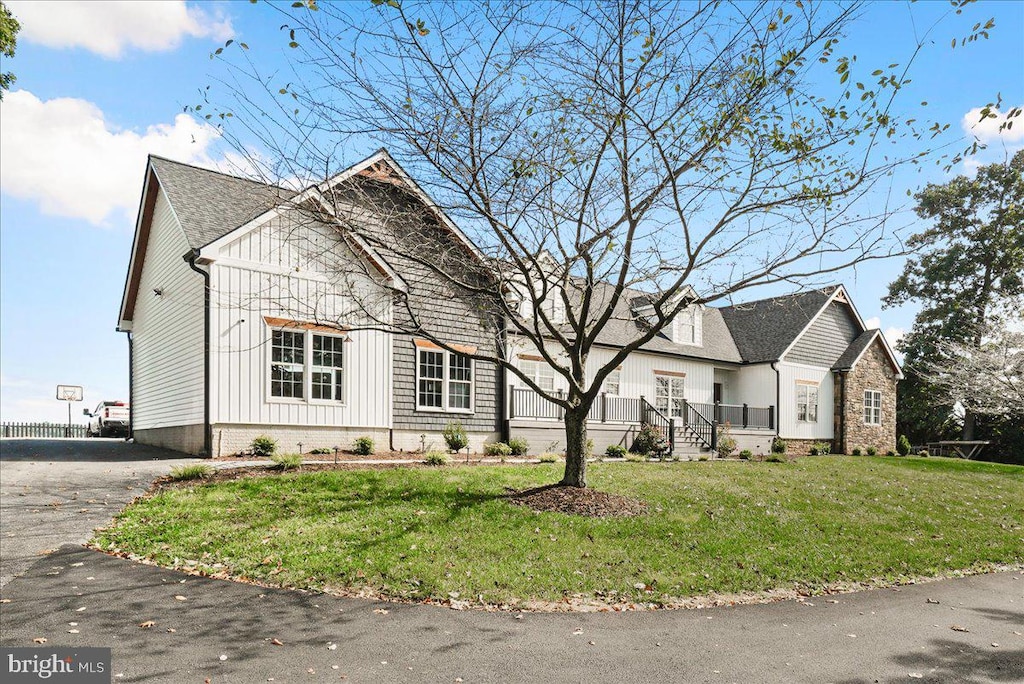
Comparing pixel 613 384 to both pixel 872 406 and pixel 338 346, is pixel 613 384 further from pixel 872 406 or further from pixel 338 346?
pixel 872 406

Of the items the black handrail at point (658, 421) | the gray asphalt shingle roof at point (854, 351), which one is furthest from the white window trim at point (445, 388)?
the gray asphalt shingle roof at point (854, 351)

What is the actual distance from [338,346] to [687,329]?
639 inches

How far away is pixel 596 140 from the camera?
11.3 metres

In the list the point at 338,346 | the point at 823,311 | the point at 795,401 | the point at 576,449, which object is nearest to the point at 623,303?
the point at 795,401

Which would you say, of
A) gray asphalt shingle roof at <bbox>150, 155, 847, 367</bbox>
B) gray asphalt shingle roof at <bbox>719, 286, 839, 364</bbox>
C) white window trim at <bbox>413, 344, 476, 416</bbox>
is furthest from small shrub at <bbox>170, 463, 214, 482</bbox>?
gray asphalt shingle roof at <bbox>719, 286, 839, 364</bbox>

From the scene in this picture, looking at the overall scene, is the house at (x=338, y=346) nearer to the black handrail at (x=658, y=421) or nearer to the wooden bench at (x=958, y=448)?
the black handrail at (x=658, y=421)

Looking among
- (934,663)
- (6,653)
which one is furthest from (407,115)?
(934,663)

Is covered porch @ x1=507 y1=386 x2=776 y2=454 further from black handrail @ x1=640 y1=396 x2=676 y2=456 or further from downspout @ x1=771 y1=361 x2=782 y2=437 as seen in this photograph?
downspout @ x1=771 y1=361 x2=782 y2=437

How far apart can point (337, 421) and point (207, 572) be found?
10.1 m

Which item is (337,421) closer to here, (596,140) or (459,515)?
(459,515)

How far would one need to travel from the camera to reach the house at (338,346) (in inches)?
534

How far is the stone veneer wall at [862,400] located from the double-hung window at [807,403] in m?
1.34

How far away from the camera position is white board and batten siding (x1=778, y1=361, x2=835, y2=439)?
29712 millimetres

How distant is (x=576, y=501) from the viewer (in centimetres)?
1179
